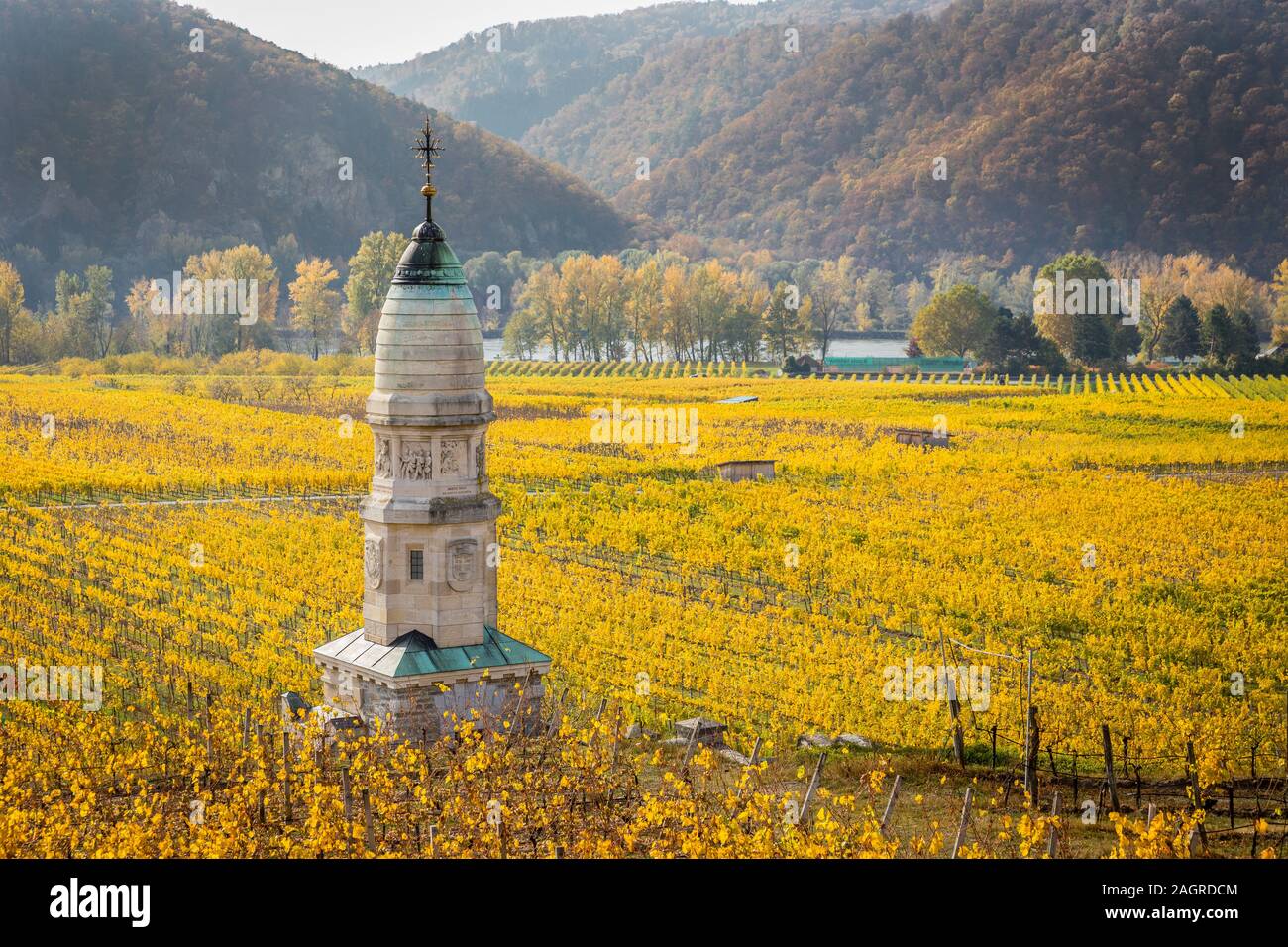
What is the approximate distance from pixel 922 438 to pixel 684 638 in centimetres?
4279

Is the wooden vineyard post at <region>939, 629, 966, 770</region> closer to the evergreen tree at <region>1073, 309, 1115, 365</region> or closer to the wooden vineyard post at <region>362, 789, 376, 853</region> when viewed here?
the wooden vineyard post at <region>362, 789, 376, 853</region>

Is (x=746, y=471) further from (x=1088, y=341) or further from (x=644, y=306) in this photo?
(x=644, y=306)

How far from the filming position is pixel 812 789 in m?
20.3

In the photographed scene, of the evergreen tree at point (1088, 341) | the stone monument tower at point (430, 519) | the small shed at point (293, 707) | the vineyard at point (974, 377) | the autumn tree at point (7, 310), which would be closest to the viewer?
the stone monument tower at point (430, 519)

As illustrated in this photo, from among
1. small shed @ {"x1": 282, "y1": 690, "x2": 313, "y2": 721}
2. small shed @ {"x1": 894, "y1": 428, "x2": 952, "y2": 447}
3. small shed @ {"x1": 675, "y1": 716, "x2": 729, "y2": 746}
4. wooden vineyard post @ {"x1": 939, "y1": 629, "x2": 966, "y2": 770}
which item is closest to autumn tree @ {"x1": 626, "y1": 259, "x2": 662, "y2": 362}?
small shed @ {"x1": 894, "y1": 428, "x2": 952, "y2": 447}

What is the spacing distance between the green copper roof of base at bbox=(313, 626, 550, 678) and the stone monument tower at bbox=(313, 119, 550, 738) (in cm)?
2

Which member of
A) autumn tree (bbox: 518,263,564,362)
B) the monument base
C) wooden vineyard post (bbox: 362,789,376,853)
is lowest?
wooden vineyard post (bbox: 362,789,376,853)

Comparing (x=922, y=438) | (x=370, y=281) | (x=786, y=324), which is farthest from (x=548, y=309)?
(x=922, y=438)

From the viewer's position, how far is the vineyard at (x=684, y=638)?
62.5 feet

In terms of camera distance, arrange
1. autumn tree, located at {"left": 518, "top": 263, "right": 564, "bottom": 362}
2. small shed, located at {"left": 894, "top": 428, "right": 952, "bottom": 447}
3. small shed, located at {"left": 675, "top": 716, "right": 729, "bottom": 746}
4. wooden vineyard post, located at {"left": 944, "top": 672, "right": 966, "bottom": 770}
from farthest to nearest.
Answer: autumn tree, located at {"left": 518, "top": 263, "right": 564, "bottom": 362} < small shed, located at {"left": 894, "top": 428, "right": 952, "bottom": 447} < small shed, located at {"left": 675, "top": 716, "right": 729, "bottom": 746} < wooden vineyard post, located at {"left": 944, "top": 672, "right": 966, "bottom": 770}

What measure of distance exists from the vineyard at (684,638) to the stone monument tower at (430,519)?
101 cm

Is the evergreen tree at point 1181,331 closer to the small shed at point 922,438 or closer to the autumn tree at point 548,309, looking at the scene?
the autumn tree at point 548,309

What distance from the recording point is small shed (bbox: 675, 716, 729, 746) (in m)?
25.6

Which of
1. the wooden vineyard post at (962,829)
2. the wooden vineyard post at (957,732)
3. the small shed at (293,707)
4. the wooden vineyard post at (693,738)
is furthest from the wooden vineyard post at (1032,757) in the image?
the small shed at (293,707)
